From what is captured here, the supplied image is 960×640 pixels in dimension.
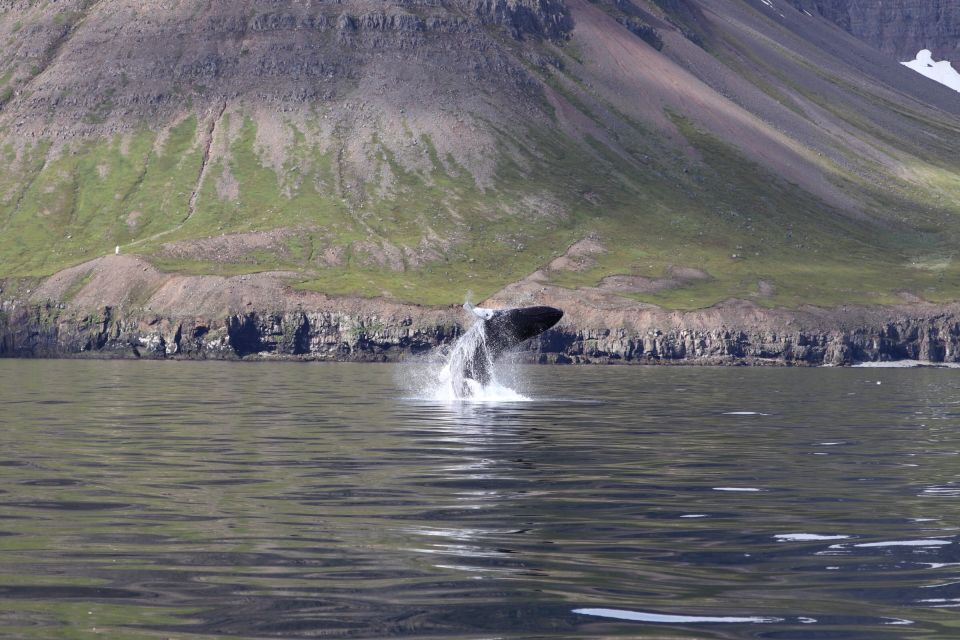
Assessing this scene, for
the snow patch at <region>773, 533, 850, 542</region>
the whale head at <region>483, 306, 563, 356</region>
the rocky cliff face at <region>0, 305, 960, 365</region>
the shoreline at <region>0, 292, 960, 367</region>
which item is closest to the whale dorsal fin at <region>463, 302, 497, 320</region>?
the whale head at <region>483, 306, 563, 356</region>

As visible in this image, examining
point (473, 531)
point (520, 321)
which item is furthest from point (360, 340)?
point (473, 531)

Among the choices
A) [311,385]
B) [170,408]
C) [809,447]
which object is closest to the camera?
[809,447]

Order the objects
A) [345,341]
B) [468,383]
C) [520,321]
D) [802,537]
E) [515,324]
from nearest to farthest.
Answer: [802,537]
[520,321]
[515,324]
[468,383]
[345,341]

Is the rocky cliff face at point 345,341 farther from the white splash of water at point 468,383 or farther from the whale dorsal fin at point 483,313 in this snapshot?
the whale dorsal fin at point 483,313

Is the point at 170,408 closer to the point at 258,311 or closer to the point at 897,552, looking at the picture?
the point at 897,552

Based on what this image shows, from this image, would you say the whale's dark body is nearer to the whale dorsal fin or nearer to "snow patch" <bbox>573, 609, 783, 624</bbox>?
the whale dorsal fin

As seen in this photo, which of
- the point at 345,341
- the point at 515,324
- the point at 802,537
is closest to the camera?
the point at 802,537

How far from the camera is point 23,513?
25.0 meters

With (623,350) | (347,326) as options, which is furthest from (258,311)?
(623,350)

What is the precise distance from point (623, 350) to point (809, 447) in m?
153

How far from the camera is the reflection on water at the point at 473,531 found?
16.8 metres

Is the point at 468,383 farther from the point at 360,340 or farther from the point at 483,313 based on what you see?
the point at 360,340

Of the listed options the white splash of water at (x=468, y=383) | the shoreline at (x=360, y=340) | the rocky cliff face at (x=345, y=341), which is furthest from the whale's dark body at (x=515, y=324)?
the rocky cliff face at (x=345, y=341)

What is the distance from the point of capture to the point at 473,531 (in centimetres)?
2345
